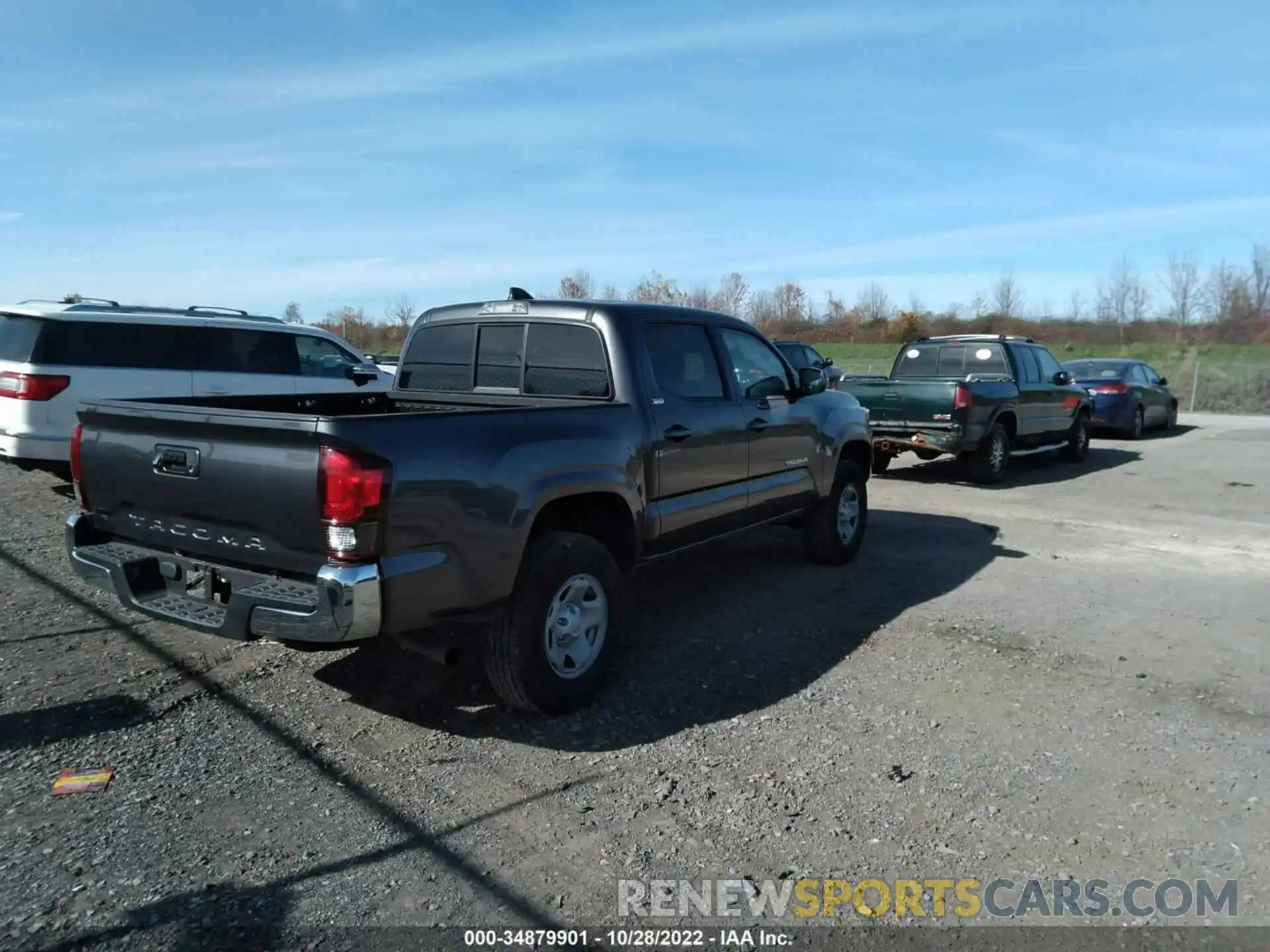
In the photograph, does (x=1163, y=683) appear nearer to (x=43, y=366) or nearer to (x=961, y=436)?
(x=961, y=436)

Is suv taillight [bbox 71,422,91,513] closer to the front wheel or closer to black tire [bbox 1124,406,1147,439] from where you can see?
the front wheel

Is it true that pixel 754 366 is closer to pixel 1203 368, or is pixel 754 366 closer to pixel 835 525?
pixel 835 525

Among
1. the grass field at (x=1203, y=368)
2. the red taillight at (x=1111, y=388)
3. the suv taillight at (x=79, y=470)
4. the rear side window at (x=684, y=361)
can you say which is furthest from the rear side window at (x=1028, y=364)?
the grass field at (x=1203, y=368)

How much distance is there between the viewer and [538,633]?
4164 mm

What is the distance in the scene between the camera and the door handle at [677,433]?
5082mm

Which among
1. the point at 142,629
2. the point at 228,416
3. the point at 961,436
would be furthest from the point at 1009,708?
the point at 961,436

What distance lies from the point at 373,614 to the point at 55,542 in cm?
566

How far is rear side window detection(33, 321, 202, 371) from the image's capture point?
28.1 feet

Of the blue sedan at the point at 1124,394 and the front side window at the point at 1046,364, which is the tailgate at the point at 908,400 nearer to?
the front side window at the point at 1046,364

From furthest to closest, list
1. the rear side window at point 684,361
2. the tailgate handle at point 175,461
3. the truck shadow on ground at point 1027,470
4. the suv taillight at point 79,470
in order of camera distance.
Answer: the truck shadow on ground at point 1027,470 < the rear side window at point 684,361 < the suv taillight at point 79,470 < the tailgate handle at point 175,461

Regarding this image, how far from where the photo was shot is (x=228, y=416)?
366cm

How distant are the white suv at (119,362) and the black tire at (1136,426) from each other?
1491 centimetres

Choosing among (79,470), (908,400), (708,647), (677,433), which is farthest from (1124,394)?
(79,470)

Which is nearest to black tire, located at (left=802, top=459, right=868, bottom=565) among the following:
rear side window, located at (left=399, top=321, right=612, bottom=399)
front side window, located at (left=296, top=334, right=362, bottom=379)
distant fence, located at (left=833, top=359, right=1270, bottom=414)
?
rear side window, located at (left=399, top=321, right=612, bottom=399)
